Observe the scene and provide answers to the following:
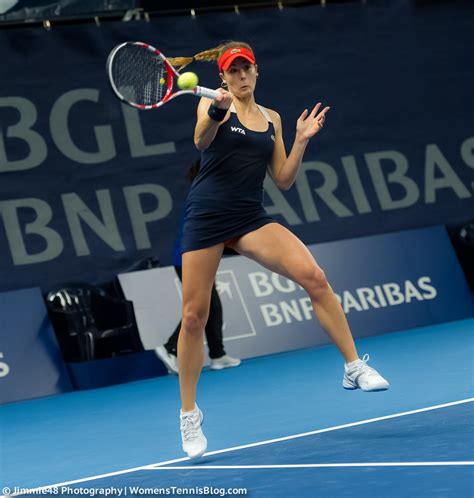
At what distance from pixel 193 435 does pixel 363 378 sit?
34.4 inches

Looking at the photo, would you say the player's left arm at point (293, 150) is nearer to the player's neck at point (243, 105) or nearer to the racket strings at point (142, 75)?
the player's neck at point (243, 105)

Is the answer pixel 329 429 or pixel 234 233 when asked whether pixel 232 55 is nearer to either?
pixel 234 233

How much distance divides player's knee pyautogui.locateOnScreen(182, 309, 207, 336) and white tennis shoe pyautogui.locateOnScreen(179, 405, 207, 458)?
0.39 metres

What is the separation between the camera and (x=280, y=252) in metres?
Answer: 5.72

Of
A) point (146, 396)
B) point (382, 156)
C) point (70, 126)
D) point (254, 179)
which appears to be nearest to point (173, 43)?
point (70, 126)

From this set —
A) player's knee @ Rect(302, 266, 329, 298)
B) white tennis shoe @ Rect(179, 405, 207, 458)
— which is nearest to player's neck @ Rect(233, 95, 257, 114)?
player's knee @ Rect(302, 266, 329, 298)

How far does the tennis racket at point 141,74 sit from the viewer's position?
6109 millimetres

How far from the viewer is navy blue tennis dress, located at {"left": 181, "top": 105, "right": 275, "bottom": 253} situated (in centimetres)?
576

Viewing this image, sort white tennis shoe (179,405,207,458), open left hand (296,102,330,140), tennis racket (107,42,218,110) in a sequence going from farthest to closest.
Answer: tennis racket (107,42,218,110)
open left hand (296,102,330,140)
white tennis shoe (179,405,207,458)

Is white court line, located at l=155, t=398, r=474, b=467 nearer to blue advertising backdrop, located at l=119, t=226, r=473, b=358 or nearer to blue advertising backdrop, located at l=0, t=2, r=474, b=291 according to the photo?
blue advertising backdrop, located at l=119, t=226, r=473, b=358

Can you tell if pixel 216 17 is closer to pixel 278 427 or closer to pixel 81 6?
pixel 81 6

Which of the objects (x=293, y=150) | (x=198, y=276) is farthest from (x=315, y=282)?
(x=293, y=150)

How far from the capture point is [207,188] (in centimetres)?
584

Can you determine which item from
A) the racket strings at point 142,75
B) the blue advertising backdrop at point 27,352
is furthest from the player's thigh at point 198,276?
the blue advertising backdrop at point 27,352
